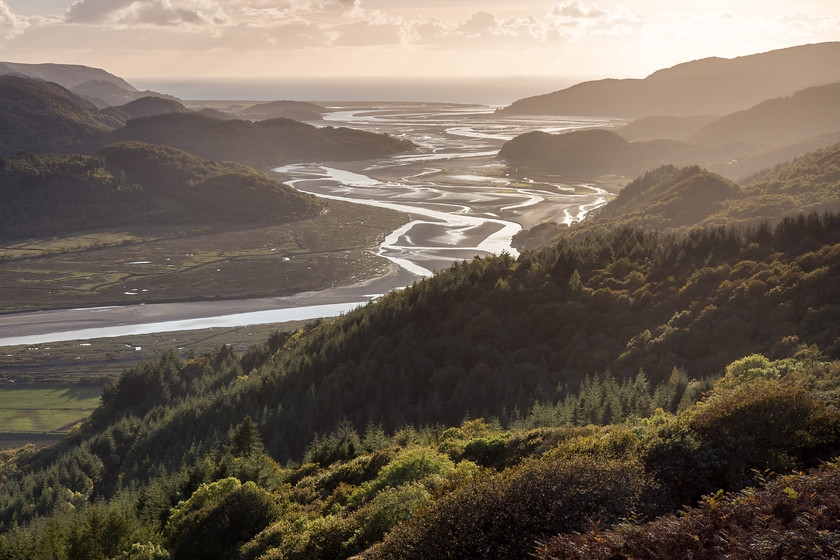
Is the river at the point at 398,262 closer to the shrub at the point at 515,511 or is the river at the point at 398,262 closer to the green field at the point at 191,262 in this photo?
the green field at the point at 191,262

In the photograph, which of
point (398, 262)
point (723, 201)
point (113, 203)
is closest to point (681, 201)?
point (723, 201)

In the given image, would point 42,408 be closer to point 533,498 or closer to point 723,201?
point 533,498

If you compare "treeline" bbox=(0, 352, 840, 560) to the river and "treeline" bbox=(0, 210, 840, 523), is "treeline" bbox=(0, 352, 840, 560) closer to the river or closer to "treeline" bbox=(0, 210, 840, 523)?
"treeline" bbox=(0, 210, 840, 523)

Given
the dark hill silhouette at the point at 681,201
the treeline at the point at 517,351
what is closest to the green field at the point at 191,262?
the treeline at the point at 517,351

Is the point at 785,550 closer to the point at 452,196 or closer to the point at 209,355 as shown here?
the point at 209,355

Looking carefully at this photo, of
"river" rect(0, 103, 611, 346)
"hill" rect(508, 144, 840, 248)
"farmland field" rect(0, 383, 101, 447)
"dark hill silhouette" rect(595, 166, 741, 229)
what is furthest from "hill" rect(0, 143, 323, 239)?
"farmland field" rect(0, 383, 101, 447)
